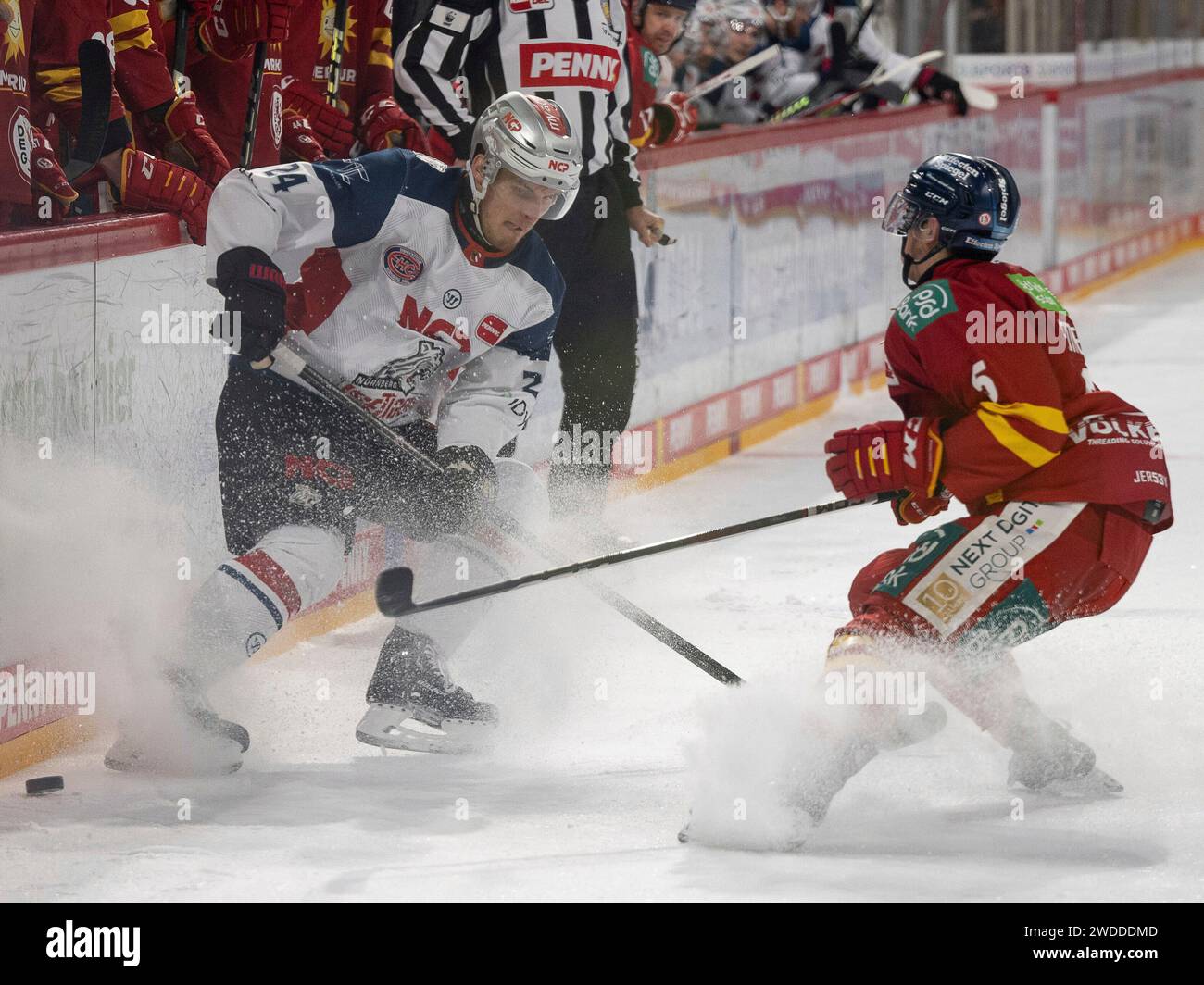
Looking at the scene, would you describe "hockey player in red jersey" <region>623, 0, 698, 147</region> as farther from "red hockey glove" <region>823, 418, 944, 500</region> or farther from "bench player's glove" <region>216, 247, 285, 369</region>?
"red hockey glove" <region>823, 418, 944, 500</region>

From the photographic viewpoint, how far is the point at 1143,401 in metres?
7.82

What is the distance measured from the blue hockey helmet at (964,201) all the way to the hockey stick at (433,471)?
870 mm

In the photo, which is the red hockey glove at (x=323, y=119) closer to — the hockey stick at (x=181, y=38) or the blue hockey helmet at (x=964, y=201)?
the hockey stick at (x=181, y=38)

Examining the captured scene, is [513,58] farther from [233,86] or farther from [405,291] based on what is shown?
[405,291]

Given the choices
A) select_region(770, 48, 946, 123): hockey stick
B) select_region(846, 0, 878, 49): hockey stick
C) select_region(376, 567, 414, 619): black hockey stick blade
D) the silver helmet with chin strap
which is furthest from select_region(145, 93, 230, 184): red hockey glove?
select_region(846, 0, 878, 49): hockey stick

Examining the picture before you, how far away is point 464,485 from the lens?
146 inches

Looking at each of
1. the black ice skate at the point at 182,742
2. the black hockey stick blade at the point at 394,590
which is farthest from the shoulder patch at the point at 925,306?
the black ice skate at the point at 182,742

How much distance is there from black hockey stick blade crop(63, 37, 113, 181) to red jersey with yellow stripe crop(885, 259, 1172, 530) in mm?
1836

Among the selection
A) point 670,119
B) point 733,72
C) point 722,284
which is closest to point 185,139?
point 670,119

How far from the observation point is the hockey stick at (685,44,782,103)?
25.0 ft
